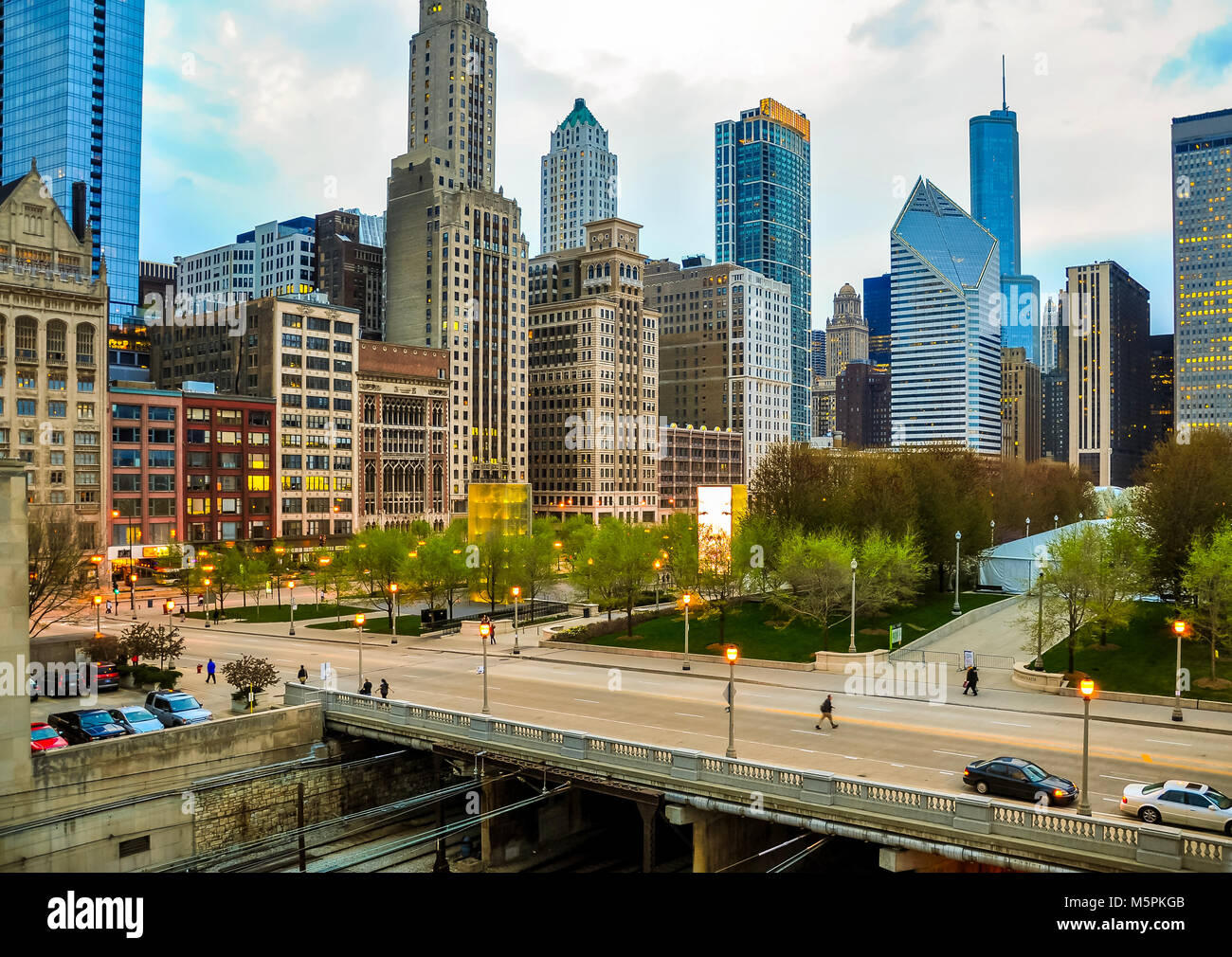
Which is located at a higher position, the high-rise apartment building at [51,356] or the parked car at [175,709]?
the high-rise apartment building at [51,356]

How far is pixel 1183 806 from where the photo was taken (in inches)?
870

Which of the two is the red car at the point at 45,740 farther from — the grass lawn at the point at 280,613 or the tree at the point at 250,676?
the grass lawn at the point at 280,613

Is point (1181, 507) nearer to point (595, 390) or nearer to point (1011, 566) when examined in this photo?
point (1011, 566)

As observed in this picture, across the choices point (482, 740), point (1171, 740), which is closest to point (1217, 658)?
point (1171, 740)

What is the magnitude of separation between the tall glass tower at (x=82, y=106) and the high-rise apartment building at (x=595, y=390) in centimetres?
6823

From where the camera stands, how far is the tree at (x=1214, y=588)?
127 feet

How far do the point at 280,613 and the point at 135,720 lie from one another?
36.1 meters

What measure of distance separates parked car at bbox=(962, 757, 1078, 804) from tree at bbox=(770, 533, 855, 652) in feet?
73.7

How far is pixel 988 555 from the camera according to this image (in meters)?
71.6

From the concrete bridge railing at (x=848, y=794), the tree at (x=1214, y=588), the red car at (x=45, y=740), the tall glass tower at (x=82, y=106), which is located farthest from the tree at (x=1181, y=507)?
the tall glass tower at (x=82, y=106)

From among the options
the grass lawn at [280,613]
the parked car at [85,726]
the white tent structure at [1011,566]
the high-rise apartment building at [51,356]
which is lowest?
the grass lawn at [280,613]

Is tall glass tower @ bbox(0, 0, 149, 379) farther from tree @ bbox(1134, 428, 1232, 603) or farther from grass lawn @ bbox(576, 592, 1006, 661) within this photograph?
tree @ bbox(1134, 428, 1232, 603)

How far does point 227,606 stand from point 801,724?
56300 mm

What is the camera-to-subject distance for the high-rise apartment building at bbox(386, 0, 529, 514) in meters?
148
